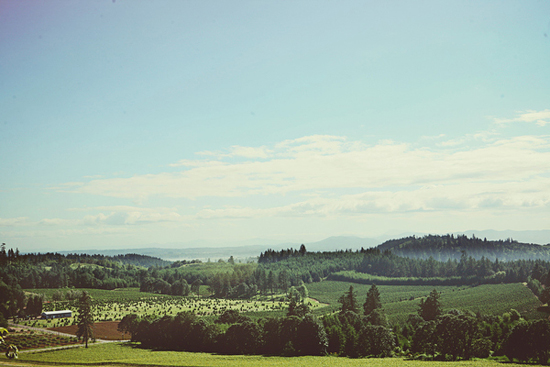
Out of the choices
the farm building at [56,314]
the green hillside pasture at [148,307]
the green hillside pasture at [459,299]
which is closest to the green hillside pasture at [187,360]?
the green hillside pasture at [459,299]

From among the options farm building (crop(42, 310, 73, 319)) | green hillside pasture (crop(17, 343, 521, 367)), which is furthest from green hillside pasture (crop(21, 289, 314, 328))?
green hillside pasture (crop(17, 343, 521, 367))

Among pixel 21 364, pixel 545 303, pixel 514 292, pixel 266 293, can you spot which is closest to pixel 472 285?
pixel 514 292

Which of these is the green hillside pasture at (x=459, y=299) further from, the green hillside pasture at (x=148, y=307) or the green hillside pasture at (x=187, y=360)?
the green hillside pasture at (x=187, y=360)

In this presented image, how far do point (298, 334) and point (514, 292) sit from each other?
116103 millimetres

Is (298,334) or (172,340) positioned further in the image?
(172,340)

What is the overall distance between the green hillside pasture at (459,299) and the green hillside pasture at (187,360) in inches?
1784

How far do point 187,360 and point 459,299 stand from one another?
115513 millimetres

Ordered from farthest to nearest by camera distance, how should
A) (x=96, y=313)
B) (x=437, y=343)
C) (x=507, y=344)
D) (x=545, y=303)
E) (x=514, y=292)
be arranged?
(x=514, y=292) < (x=96, y=313) < (x=545, y=303) < (x=437, y=343) < (x=507, y=344)

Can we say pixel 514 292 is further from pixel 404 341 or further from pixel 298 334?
pixel 298 334

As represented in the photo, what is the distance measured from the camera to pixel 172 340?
76.9 m

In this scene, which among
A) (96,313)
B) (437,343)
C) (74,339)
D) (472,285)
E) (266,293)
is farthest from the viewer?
(266,293)

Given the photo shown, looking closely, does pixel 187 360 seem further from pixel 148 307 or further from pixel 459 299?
pixel 459 299

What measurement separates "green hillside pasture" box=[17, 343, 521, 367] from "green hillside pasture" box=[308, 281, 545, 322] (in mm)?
45318

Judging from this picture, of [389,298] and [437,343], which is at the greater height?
[437,343]
